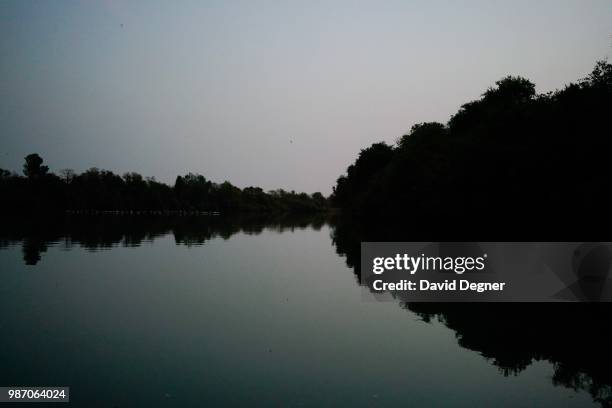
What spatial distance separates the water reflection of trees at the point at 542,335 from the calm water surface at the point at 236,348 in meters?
0.37

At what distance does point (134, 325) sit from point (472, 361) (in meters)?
9.18

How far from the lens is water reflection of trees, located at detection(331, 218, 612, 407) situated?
10336mm

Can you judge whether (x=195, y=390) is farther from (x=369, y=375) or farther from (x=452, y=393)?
(x=452, y=393)

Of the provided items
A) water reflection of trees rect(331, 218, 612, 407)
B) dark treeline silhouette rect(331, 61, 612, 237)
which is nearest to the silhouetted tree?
dark treeline silhouette rect(331, 61, 612, 237)

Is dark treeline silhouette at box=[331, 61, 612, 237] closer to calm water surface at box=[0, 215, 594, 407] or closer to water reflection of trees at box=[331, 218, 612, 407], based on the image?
water reflection of trees at box=[331, 218, 612, 407]

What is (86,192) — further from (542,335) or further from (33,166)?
(542,335)

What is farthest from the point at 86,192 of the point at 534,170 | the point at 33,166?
the point at 534,170

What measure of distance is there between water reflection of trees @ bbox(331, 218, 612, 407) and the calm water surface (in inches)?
14.4

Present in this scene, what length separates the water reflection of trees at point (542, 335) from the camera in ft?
33.9

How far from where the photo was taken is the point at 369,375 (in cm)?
1002

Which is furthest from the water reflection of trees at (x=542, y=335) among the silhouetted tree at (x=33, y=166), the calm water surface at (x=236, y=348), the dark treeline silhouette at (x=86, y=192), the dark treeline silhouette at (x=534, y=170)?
the silhouetted tree at (x=33, y=166)

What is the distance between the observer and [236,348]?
1156cm

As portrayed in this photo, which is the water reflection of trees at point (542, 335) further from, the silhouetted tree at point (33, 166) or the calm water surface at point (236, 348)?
the silhouetted tree at point (33, 166)

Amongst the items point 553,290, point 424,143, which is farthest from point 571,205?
point 424,143
